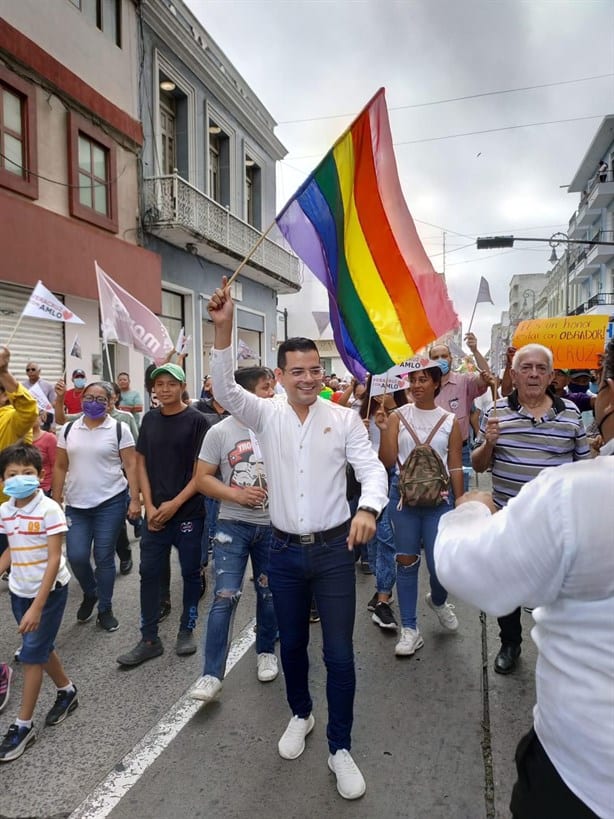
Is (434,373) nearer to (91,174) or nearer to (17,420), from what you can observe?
(17,420)

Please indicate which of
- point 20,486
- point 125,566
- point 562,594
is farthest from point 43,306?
point 562,594

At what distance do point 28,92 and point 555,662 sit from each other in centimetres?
1208

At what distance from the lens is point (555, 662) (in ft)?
4.49

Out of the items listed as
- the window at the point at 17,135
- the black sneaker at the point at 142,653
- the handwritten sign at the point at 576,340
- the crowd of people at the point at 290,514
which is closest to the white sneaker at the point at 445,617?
the crowd of people at the point at 290,514

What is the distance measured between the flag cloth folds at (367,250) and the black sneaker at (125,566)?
3.38m

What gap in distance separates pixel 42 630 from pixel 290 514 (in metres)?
1.46

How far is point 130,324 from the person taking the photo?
23.1ft

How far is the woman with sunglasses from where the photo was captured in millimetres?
4477

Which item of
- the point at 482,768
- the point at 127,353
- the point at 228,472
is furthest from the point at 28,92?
the point at 482,768

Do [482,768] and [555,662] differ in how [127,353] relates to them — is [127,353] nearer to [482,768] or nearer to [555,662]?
[482,768]

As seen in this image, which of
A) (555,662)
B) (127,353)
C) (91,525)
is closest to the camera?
(555,662)

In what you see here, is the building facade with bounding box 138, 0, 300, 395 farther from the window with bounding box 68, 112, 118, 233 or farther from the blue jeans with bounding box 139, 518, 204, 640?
the blue jeans with bounding box 139, 518, 204, 640

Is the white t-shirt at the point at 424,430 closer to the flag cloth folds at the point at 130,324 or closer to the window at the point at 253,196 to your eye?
the flag cloth folds at the point at 130,324

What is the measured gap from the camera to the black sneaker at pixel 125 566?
19.3 feet
